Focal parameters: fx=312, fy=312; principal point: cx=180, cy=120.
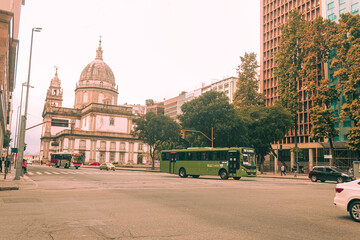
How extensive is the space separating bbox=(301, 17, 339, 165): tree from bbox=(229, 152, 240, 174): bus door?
66.4 ft

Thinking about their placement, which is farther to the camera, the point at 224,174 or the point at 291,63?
the point at 291,63

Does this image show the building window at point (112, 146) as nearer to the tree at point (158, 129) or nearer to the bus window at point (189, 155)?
the tree at point (158, 129)

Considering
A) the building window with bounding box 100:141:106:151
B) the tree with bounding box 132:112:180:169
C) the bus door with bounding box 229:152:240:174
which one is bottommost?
the bus door with bounding box 229:152:240:174

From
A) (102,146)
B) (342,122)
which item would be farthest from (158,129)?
(102,146)

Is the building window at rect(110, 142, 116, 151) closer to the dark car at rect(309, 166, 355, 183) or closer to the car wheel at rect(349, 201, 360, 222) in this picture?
the dark car at rect(309, 166, 355, 183)

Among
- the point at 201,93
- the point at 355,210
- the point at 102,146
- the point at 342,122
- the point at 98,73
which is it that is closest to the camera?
the point at 355,210

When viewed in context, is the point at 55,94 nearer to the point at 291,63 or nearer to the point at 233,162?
the point at 291,63

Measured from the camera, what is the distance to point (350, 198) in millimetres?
9125

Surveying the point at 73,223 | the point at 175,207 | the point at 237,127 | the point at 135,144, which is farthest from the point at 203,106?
the point at 135,144

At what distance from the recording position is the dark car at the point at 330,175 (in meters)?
29.6

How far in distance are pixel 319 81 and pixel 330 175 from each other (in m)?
22.0

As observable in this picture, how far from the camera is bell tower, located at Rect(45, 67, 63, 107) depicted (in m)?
116

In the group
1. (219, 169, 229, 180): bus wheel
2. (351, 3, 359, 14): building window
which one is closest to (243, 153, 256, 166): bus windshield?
(219, 169, 229, 180): bus wheel

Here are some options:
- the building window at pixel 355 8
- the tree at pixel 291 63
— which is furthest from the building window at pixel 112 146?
the building window at pixel 355 8
